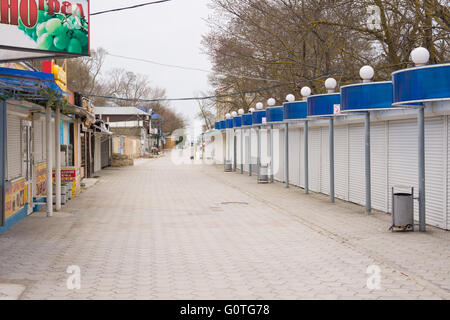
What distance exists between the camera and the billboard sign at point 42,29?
11.6 metres

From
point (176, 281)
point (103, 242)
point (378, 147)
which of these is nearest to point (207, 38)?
point (378, 147)

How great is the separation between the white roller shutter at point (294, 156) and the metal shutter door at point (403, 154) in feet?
27.6

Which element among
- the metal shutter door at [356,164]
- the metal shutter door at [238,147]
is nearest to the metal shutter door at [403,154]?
the metal shutter door at [356,164]

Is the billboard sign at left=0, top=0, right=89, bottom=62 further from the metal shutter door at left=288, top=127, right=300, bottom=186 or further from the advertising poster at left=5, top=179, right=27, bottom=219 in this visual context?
the metal shutter door at left=288, top=127, right=300, bottom=186

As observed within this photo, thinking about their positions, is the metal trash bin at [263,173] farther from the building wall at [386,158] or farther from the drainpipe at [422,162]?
the drainpipe at [422,162]

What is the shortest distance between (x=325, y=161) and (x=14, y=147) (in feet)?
32.7

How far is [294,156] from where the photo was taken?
22.6 meters

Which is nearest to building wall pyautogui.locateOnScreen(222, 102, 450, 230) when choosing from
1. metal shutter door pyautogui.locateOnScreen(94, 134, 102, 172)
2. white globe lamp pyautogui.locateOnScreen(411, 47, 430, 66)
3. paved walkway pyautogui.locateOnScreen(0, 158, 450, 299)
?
paved walkway pyautogui.locateOnScreen(0, 158, 450, 299)

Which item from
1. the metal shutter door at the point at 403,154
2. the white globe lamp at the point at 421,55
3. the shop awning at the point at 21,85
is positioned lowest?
the metal shutter door at the point at 403,154

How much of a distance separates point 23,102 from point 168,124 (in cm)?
10613

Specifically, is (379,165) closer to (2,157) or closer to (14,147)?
(14,147)

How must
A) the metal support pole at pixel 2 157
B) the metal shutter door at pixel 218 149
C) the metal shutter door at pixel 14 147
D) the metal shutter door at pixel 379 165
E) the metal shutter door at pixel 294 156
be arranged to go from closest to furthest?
the metal support pole at pixel 2 157, the metal shutter door at pixel 14 147, the metal shutter door at pixel 379 165, the metal shutter door at pixel 294 156, the metal shutter door at pixel 218 149

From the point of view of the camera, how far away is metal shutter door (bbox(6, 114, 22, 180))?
11798 millimetres
